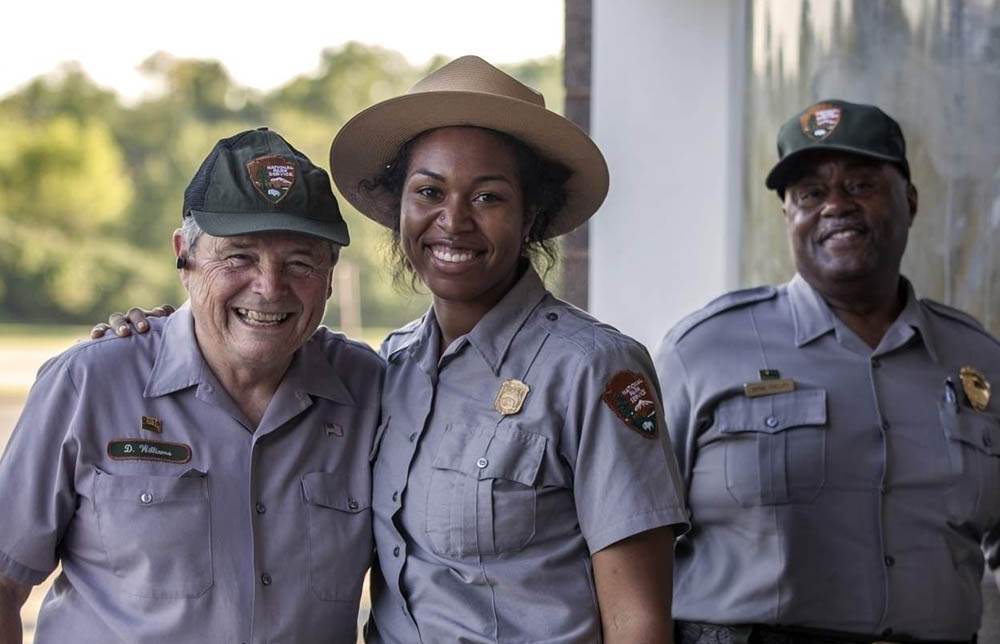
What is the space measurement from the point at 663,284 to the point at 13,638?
9.25 ft

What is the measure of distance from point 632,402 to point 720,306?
84cm

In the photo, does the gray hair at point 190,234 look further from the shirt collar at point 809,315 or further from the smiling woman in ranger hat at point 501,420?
the shirt collar at point 809,315

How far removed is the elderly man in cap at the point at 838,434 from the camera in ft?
8.80

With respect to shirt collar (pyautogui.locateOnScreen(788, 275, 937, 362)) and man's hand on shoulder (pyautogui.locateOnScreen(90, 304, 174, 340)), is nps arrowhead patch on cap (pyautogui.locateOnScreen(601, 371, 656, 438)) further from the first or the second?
man's hand on shoulder (pyautogui.locateOnScreen(90, 304, 174, 340))

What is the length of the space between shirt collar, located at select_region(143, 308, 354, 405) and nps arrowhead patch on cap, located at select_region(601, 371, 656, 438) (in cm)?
58

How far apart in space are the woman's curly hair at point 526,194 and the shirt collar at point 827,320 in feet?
2.07

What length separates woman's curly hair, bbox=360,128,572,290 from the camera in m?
2.48

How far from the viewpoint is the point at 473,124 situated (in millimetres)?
2410

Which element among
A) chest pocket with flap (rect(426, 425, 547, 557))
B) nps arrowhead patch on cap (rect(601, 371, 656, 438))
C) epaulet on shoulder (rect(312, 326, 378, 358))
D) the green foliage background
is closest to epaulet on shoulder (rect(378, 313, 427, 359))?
epaulet on shoulder (rect(312, 326, 378, 358))

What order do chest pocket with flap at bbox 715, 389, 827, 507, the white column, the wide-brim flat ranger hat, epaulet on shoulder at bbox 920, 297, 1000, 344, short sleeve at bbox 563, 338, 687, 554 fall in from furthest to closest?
the white column → epaulet on shoulder at bbox 920, 297, 1000, 344 → chest pocket with flap at bbox 715, 389, 827, 507 → the wide-brim flat ranger hat → short sleeve at bbox 563, 338, 687, 554

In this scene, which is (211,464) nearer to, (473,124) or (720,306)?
(473,124)

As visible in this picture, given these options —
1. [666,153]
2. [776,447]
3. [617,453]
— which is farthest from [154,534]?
[666,153]

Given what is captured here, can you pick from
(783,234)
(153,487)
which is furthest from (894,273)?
(153,487)

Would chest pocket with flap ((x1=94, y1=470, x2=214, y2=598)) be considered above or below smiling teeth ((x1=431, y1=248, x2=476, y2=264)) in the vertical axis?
below
